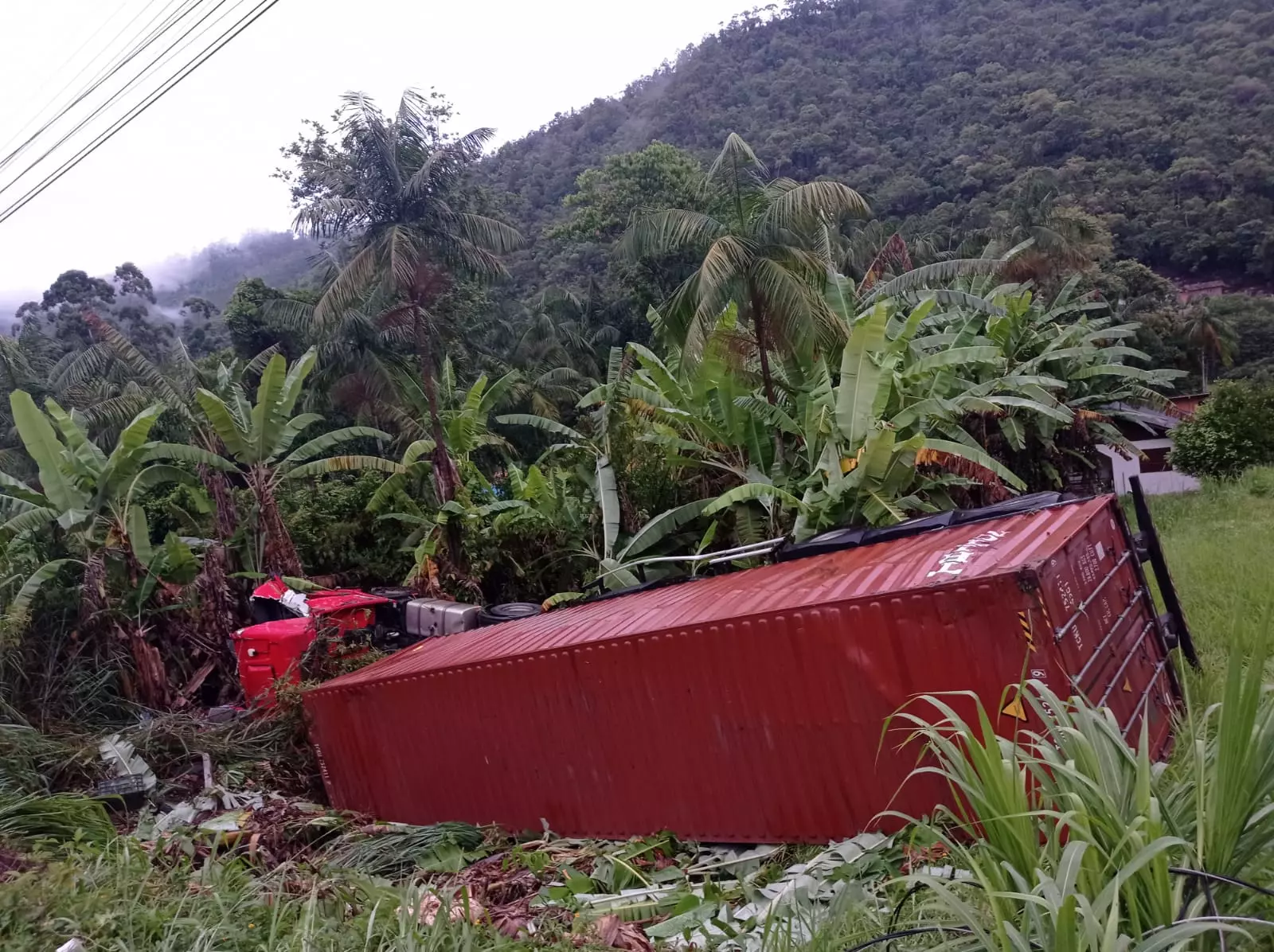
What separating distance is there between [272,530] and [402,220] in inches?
354

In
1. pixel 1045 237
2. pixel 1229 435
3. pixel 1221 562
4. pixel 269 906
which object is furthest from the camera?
pixel 1045 237

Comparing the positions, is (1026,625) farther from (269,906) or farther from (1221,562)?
(1221,562)

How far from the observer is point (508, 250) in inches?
824

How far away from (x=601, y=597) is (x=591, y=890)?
3.78 m

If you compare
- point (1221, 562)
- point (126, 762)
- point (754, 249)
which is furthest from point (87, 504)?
point (1221, 562)

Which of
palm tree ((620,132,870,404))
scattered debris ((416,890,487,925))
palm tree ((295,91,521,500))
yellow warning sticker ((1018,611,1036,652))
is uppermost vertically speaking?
palm tree ((295,91,521,500))

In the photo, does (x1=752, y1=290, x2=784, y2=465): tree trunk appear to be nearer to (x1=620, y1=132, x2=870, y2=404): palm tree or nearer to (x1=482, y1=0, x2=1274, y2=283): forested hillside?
(x1=620, y1=132, x2=870, y2=404): palm tree

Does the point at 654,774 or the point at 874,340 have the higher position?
the point at 874,340

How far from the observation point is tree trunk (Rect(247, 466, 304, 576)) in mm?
12406

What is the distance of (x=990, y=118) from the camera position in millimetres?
56875

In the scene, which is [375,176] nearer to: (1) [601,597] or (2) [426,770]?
(1) [601,597]

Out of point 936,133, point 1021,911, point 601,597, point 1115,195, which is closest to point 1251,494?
point 601,597

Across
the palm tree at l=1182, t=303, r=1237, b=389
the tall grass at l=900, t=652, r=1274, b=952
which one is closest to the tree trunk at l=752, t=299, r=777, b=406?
the tall grass at l=900, t=652, r=1274, b=952

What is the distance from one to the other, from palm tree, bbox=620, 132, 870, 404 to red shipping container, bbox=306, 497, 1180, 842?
473 centimetres
